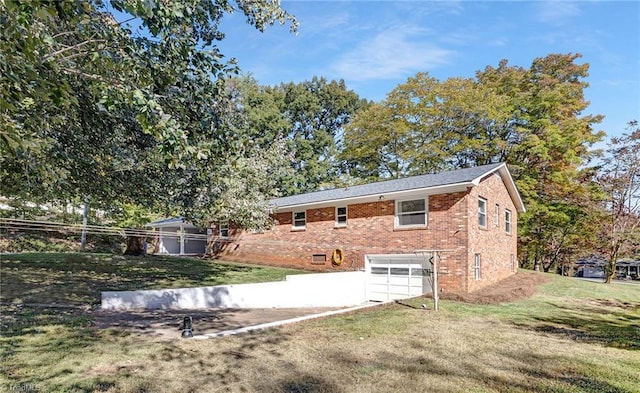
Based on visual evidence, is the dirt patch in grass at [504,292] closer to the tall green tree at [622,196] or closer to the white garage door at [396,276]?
the white garage door at [396,276]

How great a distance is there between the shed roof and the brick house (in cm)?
4

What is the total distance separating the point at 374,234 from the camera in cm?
1578

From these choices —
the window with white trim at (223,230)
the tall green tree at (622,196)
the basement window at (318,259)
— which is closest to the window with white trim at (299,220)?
the basement window at (318,259)

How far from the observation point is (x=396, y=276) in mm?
15297

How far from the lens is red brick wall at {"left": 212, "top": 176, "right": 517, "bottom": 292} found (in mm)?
13344

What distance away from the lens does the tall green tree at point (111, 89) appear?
3469 millimetres

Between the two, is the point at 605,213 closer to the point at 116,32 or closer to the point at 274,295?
the point at 274,295

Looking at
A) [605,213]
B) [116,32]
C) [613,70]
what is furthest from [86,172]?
[605,213]

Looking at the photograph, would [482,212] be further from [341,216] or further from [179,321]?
[179,321]

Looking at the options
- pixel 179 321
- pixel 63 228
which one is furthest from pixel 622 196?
pixel 63 228

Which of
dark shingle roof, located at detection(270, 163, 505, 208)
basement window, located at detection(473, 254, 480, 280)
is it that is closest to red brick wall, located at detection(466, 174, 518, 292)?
basement window, located at detection(473, 254, 480, 280)

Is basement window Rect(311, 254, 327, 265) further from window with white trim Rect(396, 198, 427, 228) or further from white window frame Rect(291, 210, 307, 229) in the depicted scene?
window with white trim Rect(396, 198, 427, 228)

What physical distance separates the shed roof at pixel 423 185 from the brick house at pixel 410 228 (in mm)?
39

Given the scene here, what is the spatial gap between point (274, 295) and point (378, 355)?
24.2 ft
